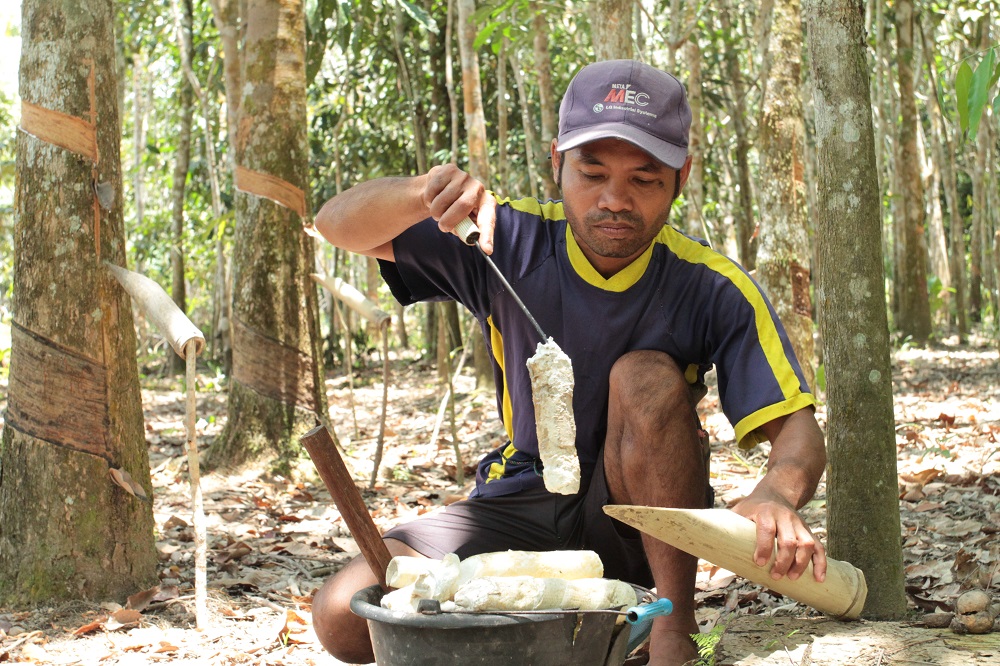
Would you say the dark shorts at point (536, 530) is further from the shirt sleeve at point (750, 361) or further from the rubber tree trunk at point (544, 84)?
the rubber tree trunk at point (544, 84)

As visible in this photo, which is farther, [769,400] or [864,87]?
[864,87]

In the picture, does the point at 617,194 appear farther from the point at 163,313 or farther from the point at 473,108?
the point at 473,108

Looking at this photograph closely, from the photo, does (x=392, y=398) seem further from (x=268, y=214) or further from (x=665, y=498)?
(x=665, y=498)

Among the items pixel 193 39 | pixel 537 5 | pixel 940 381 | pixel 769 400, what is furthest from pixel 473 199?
pixel 193 39

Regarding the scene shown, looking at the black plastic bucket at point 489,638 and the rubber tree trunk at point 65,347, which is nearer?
the black plastic bucket at point 489,638

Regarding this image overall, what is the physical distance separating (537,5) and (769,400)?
4.75 meters

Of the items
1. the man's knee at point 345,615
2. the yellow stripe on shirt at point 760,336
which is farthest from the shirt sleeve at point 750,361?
Result: the man's knee at point 345,615

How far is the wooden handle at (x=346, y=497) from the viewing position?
6.48ft

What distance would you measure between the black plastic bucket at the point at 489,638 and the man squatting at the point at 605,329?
18.2 inches

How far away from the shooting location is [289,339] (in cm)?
462

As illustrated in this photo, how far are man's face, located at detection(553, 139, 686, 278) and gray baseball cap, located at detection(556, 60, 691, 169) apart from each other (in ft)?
0.13

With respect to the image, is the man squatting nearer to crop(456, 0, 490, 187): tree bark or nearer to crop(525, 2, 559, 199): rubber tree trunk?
crop(456, 0, 490, 187): tree bark

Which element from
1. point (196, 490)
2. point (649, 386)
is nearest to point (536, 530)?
point (649, 386)

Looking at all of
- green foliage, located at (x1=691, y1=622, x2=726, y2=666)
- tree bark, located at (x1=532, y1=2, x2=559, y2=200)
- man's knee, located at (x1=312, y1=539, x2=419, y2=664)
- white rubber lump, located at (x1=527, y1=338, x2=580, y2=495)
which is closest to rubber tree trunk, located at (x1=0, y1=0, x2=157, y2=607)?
man's knee, located at (x1=312, y1=539, x2=419, y2=664)
